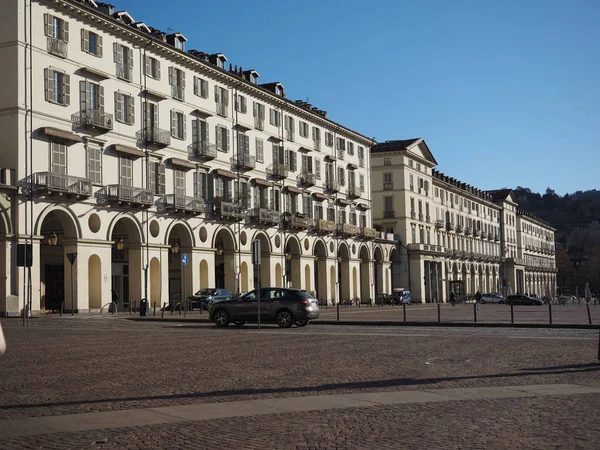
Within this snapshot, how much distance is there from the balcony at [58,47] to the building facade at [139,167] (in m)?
0.06

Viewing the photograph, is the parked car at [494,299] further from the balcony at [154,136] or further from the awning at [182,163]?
the balcony at [154,136]

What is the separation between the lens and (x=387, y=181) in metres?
93.7

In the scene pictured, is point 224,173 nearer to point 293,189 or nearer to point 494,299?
point 293,189

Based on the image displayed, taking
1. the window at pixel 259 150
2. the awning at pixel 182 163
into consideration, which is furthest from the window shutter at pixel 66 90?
the window at pixel 259 150

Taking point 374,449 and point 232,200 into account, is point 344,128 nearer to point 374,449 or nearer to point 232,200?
point 232,200

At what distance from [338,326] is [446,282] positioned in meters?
79.7

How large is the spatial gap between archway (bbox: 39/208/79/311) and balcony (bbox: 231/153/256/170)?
14383mm

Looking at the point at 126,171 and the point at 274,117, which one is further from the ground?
the point at 274,117

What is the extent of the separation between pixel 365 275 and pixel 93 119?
145 feet

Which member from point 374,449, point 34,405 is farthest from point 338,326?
point 374,449

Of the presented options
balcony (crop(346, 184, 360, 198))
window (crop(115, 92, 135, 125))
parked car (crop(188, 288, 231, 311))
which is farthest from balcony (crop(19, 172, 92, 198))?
balcony (crop(346, 184, 360, 198))

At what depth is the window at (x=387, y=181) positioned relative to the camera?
9338 centimetres

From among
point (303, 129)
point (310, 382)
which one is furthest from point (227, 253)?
point (310, 382)

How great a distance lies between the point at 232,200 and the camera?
57.4 meters
